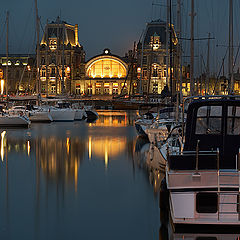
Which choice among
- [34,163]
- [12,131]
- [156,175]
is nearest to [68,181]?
[156,175]

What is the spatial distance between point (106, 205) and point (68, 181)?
187 inches

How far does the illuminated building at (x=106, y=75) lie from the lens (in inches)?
5969

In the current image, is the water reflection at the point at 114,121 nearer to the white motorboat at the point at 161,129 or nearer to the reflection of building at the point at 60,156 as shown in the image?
the reflection of building at the point at 60,156

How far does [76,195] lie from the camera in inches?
676

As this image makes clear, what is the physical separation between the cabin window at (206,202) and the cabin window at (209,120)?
8.49 ft

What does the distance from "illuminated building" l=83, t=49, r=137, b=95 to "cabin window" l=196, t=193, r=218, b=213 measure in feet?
456

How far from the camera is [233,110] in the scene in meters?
13.6

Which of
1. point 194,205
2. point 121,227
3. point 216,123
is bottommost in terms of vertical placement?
point 121,227

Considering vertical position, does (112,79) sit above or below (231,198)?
above

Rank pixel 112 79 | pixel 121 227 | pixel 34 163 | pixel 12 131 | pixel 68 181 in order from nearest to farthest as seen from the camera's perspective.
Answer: pixel 121 227 < pixel 68 181 < pixel 34 163 < pixel 12 131 < pixel 112 79

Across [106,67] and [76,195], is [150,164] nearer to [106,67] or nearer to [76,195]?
[76,195]

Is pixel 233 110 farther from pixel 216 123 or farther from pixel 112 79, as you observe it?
pixel 112 79

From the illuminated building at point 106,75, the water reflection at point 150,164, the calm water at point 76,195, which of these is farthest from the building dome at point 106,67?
the calm water at point 76,195

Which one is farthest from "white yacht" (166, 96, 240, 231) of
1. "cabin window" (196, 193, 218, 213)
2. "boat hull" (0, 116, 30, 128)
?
"boat hull" (0, 116, 30, 128)
